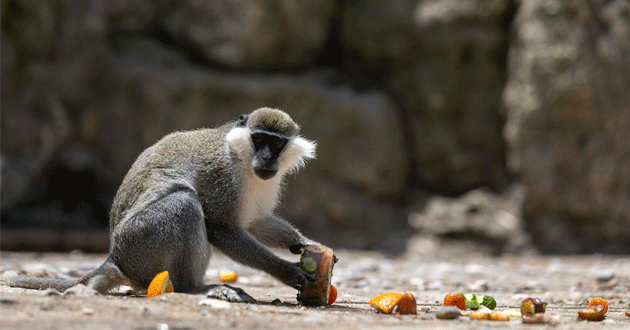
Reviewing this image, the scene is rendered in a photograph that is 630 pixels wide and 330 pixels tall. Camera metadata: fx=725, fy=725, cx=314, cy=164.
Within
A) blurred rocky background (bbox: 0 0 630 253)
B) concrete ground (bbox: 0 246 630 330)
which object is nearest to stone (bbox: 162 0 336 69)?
blurred rocky background (bbox: 0 0 630 253)

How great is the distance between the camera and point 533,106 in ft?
42.5

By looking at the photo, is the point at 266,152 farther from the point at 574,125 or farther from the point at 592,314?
the point at 574,125

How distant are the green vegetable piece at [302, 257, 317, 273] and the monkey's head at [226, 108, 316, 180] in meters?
0.73

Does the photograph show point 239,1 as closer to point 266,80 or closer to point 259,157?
point 266,80

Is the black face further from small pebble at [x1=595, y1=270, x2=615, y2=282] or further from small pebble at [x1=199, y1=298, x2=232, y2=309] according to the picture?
small pebble at [x1=595, y1=270, x2=615, y2=282]

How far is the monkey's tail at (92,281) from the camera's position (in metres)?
5.50

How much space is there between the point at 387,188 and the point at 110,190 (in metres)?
5.38

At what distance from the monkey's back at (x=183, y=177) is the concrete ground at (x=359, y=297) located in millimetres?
844

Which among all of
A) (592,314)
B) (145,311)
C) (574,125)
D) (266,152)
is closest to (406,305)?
(592,314)

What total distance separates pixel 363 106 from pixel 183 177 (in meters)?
8.72

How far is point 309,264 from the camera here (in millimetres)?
5645

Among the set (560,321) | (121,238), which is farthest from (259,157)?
(560,321)

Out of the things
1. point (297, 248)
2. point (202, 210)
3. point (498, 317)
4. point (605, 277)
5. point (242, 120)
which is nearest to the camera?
point (498, 317)

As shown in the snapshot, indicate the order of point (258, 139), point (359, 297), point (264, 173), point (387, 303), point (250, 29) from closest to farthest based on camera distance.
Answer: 1. point (387, 303)
2. point (264, 173)
3. point (258, 139)
4. point (359, 297)
5. point (250, 29)
